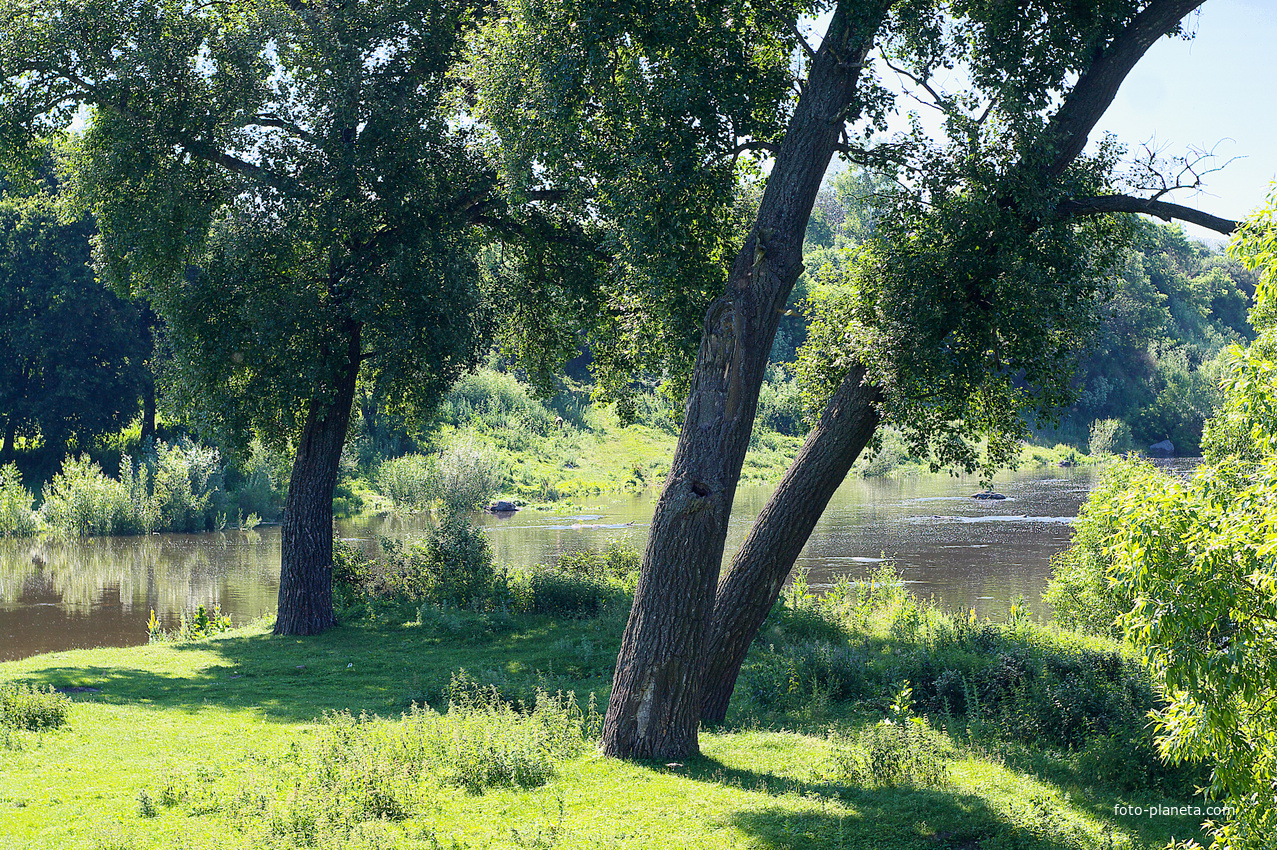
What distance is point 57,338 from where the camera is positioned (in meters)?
37.5

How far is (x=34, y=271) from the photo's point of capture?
3719cm

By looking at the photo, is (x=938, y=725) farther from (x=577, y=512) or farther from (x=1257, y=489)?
(x=577, y=512)

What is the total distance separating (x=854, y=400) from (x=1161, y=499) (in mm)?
5179

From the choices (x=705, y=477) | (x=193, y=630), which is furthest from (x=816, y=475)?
(x=193, y=630)

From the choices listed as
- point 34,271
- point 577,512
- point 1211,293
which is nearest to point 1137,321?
point 1211,293

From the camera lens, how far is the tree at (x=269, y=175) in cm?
1463

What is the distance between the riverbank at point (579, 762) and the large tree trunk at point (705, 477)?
0.48m

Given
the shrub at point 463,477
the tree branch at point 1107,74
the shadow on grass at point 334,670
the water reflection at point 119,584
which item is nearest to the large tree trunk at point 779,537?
the shadow on grass at point 334,670

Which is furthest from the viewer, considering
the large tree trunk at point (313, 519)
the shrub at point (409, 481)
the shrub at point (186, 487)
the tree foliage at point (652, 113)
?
the shrub at point (409, 481)

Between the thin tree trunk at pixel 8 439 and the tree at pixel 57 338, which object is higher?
the tree at pixel 57 338

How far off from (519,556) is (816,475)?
1771 cm

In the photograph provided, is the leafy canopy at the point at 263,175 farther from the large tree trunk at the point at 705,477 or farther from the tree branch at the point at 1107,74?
the tree branch at the point at 1107,74

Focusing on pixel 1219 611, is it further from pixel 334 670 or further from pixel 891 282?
pixel 334 670

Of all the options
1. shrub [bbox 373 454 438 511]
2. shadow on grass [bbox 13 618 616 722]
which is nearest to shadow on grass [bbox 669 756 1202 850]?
shadow on grass [bbox 13 618 616 722]
